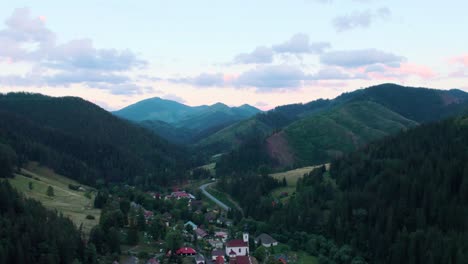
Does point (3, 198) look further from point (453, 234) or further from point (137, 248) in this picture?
point (453, 234)

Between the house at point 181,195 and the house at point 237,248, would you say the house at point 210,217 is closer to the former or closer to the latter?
the house at point 237,248

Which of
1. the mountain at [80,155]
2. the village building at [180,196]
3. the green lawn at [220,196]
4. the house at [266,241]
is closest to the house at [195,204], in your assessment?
the village building at [180,196]

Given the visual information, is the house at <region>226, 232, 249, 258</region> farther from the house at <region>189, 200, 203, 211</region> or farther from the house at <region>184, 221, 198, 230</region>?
the house at <region>189, 200, 203, 211</region>

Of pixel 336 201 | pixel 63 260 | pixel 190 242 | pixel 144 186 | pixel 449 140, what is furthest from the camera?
pixel 144 186

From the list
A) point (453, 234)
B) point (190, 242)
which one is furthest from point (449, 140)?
point (190, 242)

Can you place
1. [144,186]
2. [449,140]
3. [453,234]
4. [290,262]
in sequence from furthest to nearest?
[144,186], [449,140], [290,262], [453,234]

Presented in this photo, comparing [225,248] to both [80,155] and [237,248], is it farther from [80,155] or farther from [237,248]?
[80,155]

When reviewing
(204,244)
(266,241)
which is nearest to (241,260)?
(204,244)

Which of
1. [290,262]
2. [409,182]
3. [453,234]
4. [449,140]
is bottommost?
[290,262]
